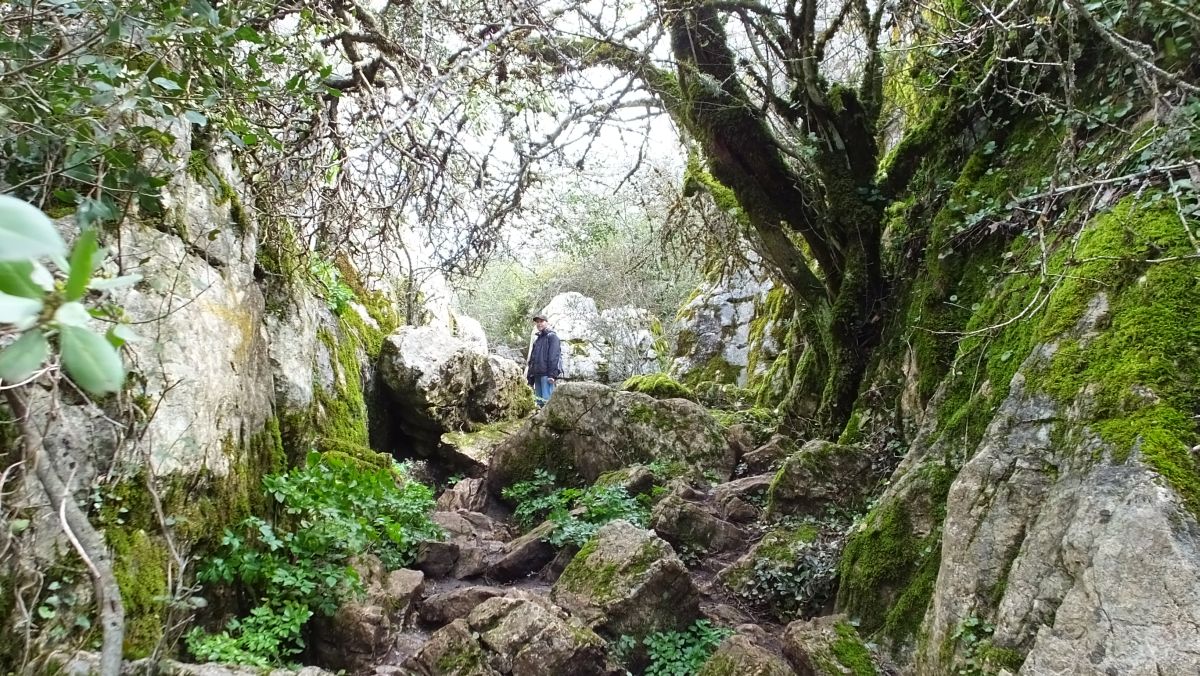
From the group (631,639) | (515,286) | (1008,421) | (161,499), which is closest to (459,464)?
(631,639)

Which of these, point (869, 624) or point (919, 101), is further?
point (919, 101)

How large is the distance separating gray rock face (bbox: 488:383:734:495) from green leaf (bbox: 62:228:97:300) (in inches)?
271

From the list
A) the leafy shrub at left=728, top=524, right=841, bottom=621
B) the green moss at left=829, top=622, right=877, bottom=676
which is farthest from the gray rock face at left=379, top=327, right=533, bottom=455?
the green moss at left=829, top=622, right=877, bottom=676

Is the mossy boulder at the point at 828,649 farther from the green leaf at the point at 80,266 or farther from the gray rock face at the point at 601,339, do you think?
the gray rock face at the point at 601,339

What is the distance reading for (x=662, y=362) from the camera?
1691 cm

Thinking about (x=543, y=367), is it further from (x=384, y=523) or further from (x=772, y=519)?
(x=384, y=523)

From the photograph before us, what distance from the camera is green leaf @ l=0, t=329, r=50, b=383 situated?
1.90ft

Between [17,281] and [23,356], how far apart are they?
71mm

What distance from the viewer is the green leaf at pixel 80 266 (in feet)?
1.99

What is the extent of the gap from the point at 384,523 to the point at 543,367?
8019 millimetres

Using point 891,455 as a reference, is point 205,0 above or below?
above

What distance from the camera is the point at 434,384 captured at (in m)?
8.45

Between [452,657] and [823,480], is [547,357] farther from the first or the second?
[452,657]

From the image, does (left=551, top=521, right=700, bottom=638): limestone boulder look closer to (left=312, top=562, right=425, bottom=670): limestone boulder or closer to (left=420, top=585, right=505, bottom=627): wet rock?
(left=420, top=585, right=505, bottom=627): wet rock
